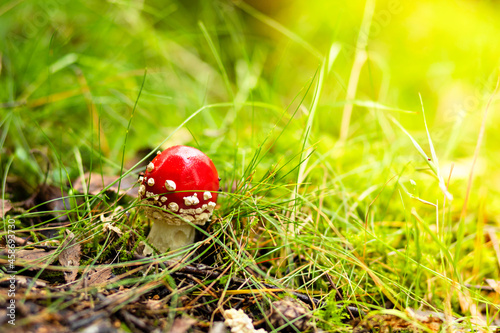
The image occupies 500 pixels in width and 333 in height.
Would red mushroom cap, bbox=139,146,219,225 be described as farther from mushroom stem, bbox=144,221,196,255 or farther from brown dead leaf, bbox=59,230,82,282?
brown dead leaf, bbox=59,230,82,282

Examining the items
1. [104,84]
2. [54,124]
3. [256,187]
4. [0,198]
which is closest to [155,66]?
[104,84]

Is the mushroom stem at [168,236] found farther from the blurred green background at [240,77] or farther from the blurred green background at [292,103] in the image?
the blurred green background at [240,77]

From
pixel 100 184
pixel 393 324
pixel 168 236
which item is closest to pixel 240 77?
pixel 100 184

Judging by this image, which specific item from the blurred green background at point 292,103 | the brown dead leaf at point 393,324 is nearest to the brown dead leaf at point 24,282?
the blurred green background at point 292,103

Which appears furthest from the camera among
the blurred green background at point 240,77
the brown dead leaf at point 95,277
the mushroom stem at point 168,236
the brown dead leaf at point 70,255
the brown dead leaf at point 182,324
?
the blurred green background at point 240,77

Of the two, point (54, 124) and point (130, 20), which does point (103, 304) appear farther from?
point (130, 20)

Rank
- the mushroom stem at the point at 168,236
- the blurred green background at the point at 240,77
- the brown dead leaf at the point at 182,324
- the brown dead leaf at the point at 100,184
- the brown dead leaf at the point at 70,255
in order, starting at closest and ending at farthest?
the brown dead leaf at the point at 182,324, the brown dead leaf at the point at 70,255, the mushroom stem at the point at 168,236, the brown dead leaf at the point at 100,184, the blurred green background at the point at 240,77
